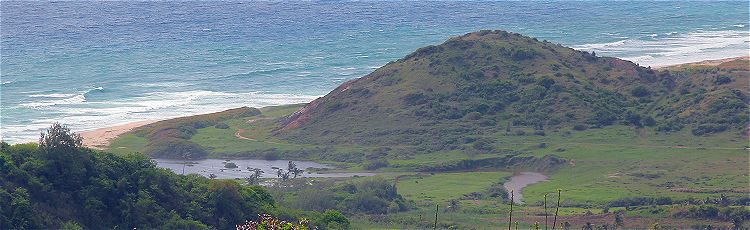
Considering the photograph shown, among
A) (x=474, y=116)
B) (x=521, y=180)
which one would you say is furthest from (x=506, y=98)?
(x=521, y=180)

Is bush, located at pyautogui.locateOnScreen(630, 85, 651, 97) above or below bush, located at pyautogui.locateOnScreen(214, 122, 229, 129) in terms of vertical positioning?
above

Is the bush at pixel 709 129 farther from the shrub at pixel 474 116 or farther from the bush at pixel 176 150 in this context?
the bush at pixel 176 150

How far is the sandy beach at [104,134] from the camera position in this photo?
7081 cm

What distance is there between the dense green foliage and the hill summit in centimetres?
2564

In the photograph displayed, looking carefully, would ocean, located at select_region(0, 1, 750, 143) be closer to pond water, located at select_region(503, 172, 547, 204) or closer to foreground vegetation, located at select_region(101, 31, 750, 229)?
foreground vegetation, located at select_region(101, 31, 750, 229)

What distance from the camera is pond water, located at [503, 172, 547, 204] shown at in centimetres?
5906

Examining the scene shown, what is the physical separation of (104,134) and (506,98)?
23.4 meters

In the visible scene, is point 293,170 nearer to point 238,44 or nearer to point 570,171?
point 570,171

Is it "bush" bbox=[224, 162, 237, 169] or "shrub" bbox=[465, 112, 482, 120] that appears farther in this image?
"shrub" bbox=[465, 112, 482, 120]

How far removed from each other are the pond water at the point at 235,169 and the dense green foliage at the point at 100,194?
1755cm

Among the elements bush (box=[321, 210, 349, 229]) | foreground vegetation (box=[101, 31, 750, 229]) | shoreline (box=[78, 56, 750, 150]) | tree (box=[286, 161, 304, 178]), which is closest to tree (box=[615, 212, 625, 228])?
foreground vegetation (box=[101, 31, 750, 229])

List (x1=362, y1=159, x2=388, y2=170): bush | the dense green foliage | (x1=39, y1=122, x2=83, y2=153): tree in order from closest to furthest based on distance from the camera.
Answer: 1. the dense green foliage
2. (x1=39, y1=122, x2=83, y2=153): tree
3. (x1=362, y1=159, x2=388, y2=170): bush

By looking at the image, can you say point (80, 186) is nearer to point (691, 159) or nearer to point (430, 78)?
point (691, 159)

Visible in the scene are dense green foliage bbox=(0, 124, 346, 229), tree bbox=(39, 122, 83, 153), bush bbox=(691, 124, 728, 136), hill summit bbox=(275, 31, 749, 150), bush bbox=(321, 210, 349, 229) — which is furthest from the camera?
hill summit bbox=(275, 31, 749, 150)
